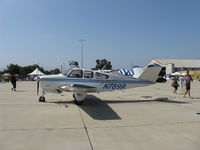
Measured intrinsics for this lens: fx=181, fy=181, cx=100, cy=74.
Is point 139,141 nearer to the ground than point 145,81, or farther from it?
nearer to the ground

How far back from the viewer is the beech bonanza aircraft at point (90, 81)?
984cm

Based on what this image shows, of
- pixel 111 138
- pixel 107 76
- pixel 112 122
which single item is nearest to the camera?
pixel 111 138

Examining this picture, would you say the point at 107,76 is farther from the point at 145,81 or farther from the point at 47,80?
the point at 47,80

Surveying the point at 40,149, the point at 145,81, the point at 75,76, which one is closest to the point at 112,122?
the point at 40,149

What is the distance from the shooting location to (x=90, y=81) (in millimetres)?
10266

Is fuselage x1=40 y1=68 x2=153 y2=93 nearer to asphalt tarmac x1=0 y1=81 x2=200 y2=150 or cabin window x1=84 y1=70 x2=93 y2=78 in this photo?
cabin window x1=84 y1=70 x2=93 y2=78

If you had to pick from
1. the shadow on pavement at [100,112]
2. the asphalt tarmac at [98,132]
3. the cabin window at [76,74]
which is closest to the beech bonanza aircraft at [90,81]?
the cabin window at [76,74]

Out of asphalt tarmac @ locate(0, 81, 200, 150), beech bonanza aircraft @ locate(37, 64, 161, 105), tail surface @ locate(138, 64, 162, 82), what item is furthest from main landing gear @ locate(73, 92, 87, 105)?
tail surface @ locate(138, 64, 162, 82)

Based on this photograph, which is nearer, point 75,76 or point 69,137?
point 69,137

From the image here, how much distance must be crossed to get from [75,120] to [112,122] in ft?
4.34

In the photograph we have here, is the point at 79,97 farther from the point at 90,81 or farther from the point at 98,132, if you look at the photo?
the point at 98,132

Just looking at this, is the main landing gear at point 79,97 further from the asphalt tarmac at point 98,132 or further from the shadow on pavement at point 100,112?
the asphalt tarmac at point 98,132

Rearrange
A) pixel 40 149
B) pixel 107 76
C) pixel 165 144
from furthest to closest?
pixel 107 76 → pixel 165 144 → pixel 40 149

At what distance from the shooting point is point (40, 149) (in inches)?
155
